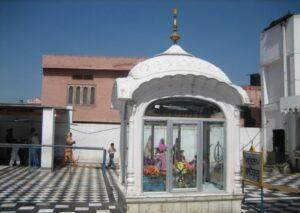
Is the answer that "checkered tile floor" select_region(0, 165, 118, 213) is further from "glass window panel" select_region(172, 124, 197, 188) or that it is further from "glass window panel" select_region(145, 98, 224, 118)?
"glass window panel" select_region(145, 98, 224, 118)

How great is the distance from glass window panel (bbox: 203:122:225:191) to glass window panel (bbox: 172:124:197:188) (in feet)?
0.79

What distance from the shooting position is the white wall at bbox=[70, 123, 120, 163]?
20.1 metres

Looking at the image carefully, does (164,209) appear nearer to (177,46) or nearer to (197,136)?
(197,136)

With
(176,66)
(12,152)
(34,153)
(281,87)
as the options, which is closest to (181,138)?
(176,66)

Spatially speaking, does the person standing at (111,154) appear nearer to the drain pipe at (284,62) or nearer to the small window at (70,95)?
the small window at (70,95)

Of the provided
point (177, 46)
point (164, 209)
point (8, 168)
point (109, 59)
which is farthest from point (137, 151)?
point (109, 59)

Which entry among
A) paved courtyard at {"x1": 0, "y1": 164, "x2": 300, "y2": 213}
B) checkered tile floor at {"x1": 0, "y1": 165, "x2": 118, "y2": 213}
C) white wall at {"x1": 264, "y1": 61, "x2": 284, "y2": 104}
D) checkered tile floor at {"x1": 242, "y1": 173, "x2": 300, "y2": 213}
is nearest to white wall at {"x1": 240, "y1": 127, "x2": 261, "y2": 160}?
white wall at {"x1": 264, "y1": 61, "x2": 284, "y2": 104}

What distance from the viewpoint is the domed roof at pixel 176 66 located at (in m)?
7.39

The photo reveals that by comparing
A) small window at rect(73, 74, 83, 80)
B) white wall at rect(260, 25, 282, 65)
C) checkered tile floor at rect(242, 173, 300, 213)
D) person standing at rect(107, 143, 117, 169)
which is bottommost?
checkered tile floor at rect(242, 173, 300, 213)

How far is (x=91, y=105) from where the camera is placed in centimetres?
2427

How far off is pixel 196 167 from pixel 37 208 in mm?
4112

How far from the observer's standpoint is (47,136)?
57.7 ft

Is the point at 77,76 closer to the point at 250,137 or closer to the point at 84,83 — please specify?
the point at 84,83

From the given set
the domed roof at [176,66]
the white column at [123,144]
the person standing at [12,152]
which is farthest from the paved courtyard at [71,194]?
the domed roof at [176,66]
